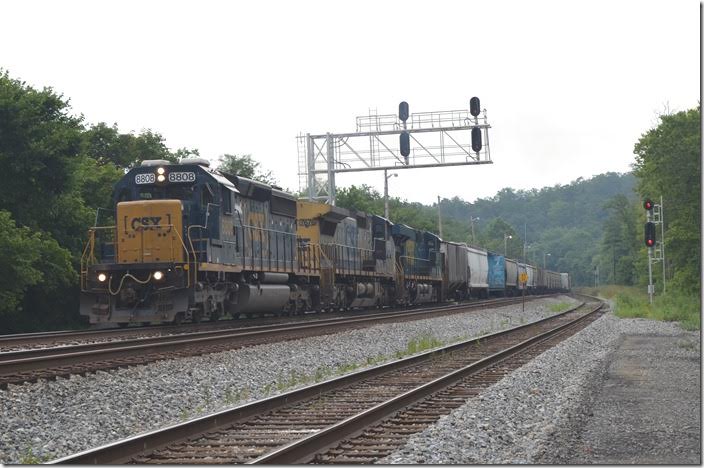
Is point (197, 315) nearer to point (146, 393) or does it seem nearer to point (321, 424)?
point (146, 393)

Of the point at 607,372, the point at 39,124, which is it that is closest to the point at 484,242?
the point at 39,124

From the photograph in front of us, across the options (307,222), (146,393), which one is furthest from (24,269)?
(146,393)

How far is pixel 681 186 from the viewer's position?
1869 inches

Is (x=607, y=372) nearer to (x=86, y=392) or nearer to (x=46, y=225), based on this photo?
(x=86, y=392)

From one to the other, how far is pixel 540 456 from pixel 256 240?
1716cm

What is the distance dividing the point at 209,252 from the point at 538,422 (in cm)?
1220

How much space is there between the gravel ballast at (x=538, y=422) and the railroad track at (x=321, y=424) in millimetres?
330

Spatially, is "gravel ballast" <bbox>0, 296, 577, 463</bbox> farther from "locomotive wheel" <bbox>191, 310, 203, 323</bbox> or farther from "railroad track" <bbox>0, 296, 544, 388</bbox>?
"locomotive wheel" <bbox>191, 310, 203, 323</bbox>

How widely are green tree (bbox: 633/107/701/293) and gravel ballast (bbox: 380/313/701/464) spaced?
103 feet

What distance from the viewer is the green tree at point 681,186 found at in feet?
148

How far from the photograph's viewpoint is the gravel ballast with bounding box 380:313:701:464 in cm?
738

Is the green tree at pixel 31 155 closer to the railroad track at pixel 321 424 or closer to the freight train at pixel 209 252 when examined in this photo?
the freight train at pixel 209 252

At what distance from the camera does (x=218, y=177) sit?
21469mm

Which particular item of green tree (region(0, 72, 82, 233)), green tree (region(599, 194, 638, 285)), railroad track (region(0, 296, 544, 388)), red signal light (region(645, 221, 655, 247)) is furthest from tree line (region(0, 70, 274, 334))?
green tree (region(599, 194, 638, 285))
